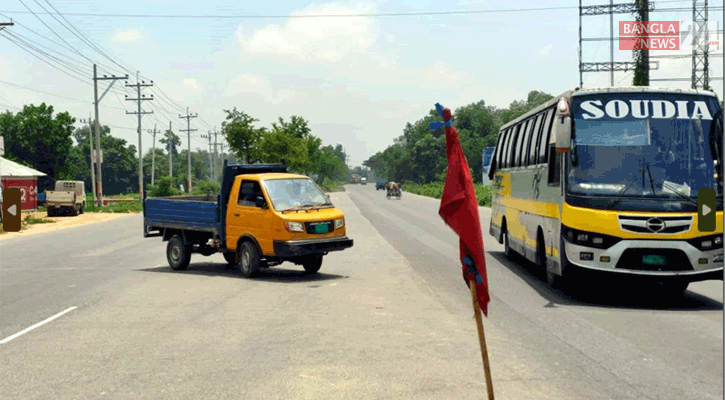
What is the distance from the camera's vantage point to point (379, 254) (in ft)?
65.6

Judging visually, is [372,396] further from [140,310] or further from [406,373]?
[140,310]

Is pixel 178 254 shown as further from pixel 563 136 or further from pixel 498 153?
pixel 563 136

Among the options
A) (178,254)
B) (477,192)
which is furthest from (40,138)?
(178,254)

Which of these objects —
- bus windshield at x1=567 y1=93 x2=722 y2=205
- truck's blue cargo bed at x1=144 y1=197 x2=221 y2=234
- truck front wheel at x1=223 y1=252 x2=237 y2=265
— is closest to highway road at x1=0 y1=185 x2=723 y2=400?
truck front wheel at x1=223 y1=252 x2=237 y2=265

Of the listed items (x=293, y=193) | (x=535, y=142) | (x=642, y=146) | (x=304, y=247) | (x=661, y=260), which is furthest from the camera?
(x=293, y=193)

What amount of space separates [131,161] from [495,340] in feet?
411

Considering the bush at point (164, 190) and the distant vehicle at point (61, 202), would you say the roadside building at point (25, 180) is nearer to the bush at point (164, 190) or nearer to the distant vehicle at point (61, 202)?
the bush at point (164, 190)

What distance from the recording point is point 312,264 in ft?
51.5

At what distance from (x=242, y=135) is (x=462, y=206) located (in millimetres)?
66458

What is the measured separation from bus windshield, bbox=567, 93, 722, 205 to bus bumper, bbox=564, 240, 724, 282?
734mm

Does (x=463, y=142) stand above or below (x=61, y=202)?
above

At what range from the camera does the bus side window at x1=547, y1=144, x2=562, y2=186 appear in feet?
Result: 41.0

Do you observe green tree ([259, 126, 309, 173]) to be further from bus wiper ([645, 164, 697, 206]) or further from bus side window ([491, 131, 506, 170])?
bus wiper ([645, 164, 697, 206])

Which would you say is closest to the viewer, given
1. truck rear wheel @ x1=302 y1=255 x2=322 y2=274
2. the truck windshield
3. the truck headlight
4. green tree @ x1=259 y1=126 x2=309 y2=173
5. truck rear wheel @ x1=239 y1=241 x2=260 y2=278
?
the truck headlight
